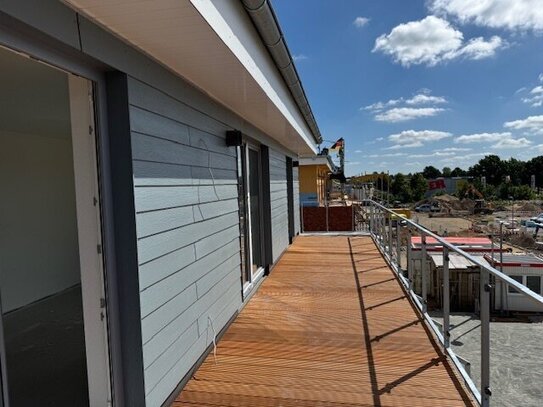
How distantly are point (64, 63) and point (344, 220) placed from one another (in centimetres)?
1123

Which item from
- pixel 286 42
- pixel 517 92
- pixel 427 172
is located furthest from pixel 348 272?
pixel 427 172

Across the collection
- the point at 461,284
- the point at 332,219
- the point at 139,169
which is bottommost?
the point at 461,284

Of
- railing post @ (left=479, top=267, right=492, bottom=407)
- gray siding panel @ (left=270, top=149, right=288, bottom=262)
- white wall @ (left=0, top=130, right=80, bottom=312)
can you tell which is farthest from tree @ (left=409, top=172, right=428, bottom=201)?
railing post @ (left=479, top=267, right=492, bottom=407)

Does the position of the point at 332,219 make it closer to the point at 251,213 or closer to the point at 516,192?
the point at 251,213

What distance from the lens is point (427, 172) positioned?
281 feet

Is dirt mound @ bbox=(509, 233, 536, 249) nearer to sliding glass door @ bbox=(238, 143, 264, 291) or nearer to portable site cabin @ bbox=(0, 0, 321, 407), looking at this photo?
sliding glass door @ bbox=(238, 143, 264, 291)

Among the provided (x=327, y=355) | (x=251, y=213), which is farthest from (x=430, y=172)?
(x=327, y=355)

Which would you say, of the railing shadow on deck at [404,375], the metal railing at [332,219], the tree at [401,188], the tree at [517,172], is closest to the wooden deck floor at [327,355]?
the railing shadow on deck at [404,375]

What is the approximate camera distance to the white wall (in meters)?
3.93

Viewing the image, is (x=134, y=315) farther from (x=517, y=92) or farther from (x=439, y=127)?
(x=439, y=127)

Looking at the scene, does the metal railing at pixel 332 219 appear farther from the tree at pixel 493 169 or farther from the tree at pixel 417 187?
the tree at pixel 493 169

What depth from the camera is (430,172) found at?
85375 mm

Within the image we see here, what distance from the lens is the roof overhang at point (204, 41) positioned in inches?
55.0

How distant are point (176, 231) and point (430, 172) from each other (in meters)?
91.7
